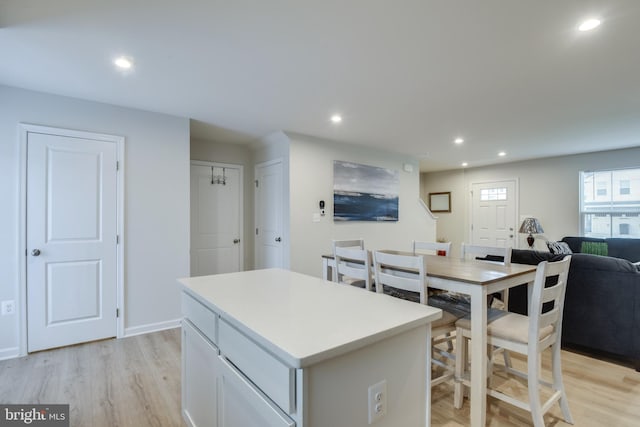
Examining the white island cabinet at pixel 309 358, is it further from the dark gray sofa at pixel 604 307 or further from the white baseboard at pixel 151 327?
the dark gray sofa at pixel 604 307

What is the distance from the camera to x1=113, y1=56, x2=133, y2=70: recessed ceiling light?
7.50 feet

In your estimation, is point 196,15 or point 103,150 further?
point 103,150

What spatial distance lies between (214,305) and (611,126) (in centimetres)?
518

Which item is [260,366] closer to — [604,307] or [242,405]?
[242,405]

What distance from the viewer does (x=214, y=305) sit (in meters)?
1.28

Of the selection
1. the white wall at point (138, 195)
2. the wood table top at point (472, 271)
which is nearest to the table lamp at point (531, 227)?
the wood table top at point (472, 271)

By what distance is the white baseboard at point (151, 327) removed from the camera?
10.6 feet

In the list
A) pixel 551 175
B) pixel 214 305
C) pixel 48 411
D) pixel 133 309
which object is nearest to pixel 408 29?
pixel 214 305

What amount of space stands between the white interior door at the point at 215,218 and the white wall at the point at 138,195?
96 cm

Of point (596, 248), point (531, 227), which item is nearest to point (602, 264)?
point (596, 248)

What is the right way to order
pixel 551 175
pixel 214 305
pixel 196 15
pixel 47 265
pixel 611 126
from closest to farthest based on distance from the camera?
1. pixel 214 305
2. pixel 196 15
3. pixel 47 265
4. pixel 611 126
5. pixel 551 175

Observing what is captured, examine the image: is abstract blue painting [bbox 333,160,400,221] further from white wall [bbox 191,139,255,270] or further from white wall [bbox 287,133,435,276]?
white wall [bbox 191,139,255,270]

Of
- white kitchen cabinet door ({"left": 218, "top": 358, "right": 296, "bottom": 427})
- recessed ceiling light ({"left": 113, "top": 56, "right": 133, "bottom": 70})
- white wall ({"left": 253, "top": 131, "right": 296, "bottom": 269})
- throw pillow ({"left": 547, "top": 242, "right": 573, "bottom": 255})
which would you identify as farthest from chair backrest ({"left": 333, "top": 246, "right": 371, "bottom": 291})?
throw pillow ({"left": 547, "top": 242, "right": 573, "bottom": 255})

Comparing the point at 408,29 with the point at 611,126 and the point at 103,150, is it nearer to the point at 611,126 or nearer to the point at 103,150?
the point at 103,150
